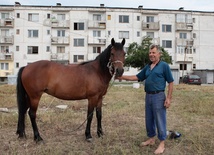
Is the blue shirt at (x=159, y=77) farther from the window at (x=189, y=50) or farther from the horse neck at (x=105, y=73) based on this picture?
the window at (x=189, y=50)

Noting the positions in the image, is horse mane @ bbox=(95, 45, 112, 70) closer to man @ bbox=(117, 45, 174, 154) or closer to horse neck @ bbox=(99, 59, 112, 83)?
horse neck @ bbox=(99, 59, 112, 83)

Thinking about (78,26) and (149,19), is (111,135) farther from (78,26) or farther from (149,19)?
(149,19)

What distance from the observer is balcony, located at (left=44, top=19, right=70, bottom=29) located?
39062 millimetres

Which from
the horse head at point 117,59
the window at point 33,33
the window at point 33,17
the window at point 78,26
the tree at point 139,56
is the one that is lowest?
the horse head at point 117,59

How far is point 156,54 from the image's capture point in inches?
173

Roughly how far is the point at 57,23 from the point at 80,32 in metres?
4.09

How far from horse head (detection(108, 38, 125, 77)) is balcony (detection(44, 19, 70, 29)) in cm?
3589

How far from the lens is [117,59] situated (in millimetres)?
4773

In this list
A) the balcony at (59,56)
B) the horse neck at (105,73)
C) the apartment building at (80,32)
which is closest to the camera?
the horse neck at (105,73)

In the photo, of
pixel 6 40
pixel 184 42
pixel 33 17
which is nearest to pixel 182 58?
pixel 184 42

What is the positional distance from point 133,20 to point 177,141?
123 feet

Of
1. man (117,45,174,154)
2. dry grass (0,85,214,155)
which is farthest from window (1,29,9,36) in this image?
man (117,45,174,154)

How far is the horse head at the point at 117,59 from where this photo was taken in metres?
4.70

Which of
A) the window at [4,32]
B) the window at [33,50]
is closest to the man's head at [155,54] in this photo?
the window at [33,50]
